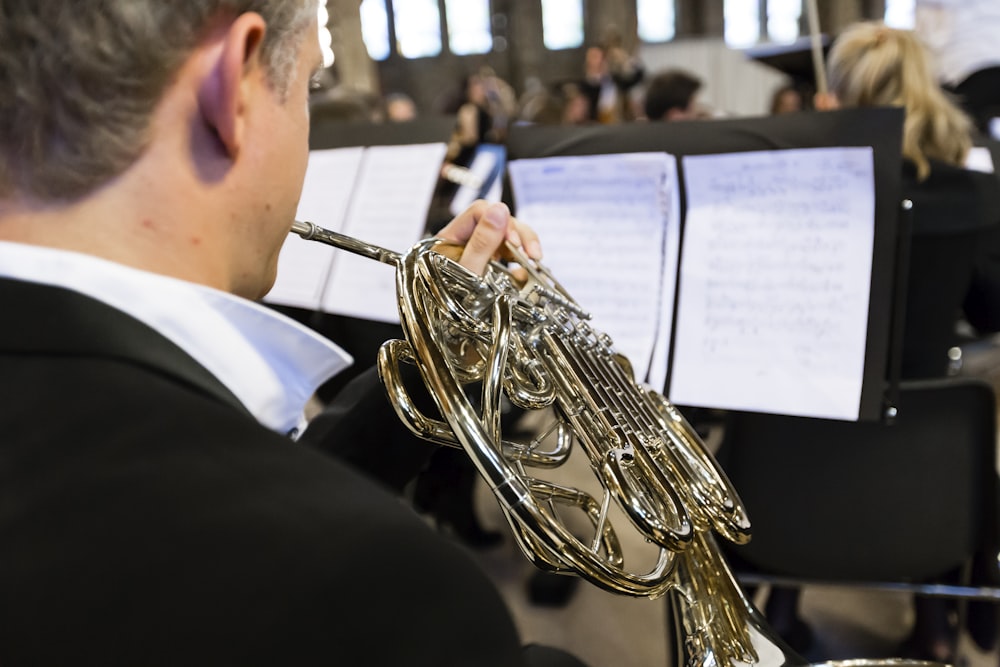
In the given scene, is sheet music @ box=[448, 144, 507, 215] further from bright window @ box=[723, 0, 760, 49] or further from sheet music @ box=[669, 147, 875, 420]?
bright window @ box=[723, 0, 760, 49]

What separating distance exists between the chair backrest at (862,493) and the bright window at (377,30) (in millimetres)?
12524

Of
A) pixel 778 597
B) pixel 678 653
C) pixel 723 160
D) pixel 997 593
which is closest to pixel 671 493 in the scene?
pixel 678 653

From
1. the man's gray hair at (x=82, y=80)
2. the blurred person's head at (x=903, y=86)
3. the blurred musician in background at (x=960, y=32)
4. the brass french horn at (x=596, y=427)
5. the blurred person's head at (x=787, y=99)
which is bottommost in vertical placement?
the brass french horn at (x=596, y=427)

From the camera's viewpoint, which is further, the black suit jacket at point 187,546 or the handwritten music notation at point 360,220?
the handwritten music notation at point 360,220

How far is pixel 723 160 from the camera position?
1077mm

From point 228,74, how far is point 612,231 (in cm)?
71

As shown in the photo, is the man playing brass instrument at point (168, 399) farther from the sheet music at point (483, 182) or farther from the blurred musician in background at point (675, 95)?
the blurred musician in background at point (675, 95)

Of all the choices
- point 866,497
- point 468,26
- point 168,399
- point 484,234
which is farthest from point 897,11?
point 168,399

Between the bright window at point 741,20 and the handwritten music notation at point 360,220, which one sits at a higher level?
the bright window at point 741,20

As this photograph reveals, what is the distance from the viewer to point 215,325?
1.74 feet

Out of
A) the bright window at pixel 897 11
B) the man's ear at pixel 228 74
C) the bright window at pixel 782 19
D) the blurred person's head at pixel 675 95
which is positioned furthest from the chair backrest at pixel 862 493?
the bright window at pixel 782 19

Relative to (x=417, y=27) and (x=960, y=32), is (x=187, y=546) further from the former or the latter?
(x=417, y=27)

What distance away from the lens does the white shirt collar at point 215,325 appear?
482mm

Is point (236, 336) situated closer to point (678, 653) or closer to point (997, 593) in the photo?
point (678, 653)
